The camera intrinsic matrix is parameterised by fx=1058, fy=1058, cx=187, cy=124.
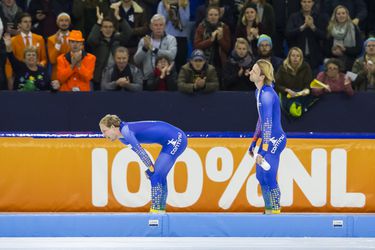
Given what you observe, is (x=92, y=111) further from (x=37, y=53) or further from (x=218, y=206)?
(x=218, y=206)

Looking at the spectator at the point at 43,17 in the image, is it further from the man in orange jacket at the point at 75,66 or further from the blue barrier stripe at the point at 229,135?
the blue barrier stripe at the point at 229,135

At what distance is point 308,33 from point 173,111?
2175 millimetres

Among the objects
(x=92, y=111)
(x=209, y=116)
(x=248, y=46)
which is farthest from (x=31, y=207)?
(x=248, y=46)

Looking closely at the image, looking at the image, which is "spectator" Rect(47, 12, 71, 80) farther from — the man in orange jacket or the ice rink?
the ice rink

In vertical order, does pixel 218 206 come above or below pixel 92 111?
below

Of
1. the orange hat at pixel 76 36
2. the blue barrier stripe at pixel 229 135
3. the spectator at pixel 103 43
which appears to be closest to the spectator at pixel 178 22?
the spectator at pixel 103 43

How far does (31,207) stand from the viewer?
12836mm

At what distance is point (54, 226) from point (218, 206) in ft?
9.17

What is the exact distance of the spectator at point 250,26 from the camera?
13836 mm

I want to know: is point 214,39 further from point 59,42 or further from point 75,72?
point 59,42

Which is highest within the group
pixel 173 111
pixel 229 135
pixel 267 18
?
pixel 267 18

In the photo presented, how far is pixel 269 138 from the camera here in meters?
11.1

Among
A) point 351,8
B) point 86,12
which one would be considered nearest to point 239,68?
point 351,8

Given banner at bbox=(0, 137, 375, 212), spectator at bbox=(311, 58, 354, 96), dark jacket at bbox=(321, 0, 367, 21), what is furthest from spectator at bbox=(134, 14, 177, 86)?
dark jacket at bbox=(321, 0, 367, 21)
